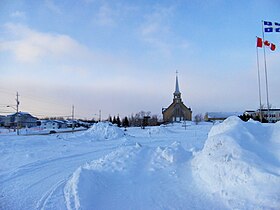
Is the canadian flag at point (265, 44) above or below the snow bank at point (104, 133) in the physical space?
above

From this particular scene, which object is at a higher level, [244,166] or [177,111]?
[177,111]

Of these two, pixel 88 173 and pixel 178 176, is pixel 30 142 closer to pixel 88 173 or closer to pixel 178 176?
pixel 88 173

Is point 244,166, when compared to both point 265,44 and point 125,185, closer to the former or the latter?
point 125,185

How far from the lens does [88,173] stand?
7.24m

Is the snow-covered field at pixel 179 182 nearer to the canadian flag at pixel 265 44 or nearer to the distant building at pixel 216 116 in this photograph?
the canadian flag at pixel 265 44

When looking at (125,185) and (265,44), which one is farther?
(265,44)

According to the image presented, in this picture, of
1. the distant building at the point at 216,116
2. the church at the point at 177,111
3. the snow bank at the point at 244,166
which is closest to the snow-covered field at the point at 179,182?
the snow bank at the point at 244,166

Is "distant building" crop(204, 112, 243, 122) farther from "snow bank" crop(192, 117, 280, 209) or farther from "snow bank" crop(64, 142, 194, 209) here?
"snow bank" crop(192, 117, 280, 209)

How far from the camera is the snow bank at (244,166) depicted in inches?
195

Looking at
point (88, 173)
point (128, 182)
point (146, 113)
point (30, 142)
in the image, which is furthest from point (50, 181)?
point (146, 113)

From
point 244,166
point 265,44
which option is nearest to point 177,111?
point 265,44

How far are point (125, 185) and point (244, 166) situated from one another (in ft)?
11.4

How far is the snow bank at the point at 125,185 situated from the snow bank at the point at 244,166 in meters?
1.11

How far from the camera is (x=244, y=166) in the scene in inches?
220
